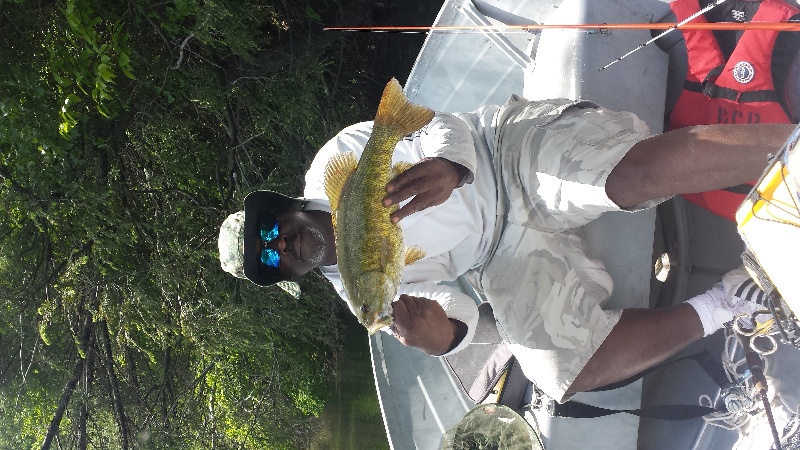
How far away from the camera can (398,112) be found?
2.00 meters

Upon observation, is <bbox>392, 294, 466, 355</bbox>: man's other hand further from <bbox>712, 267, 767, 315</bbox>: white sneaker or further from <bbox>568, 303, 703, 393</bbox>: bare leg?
<bbox>712, 267, 767, 315</bbox>: white sneaker

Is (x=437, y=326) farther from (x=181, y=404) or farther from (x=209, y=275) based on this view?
(x=181, y=404)

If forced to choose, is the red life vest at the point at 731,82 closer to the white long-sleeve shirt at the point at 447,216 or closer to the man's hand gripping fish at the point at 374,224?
the white long-sleeve shirt at the point at 447,216

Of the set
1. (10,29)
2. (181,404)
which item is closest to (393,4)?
(10,29)

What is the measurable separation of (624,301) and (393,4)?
4.22m

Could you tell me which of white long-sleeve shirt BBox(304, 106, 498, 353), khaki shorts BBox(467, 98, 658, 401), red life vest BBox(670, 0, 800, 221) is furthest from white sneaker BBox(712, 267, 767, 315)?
white long-sleeve shirt BBox(304, 106, 498, 353)

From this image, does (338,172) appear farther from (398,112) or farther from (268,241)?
(268,241)

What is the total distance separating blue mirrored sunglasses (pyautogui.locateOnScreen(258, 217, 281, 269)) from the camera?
2.54 m

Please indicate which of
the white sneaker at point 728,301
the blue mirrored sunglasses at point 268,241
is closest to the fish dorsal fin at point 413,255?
the blue mirrored sunglasses at point 268,241

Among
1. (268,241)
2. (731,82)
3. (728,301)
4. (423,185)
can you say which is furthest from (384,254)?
(731,82)

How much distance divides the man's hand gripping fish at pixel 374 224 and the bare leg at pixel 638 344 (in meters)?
1.18

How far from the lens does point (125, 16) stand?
520 cm

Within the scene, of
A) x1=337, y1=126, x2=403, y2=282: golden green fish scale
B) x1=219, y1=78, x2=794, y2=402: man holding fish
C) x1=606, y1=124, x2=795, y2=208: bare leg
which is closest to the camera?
x1=337, y1=126, x2=403, y2=282: golden green fish scale

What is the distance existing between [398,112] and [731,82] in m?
1.57
